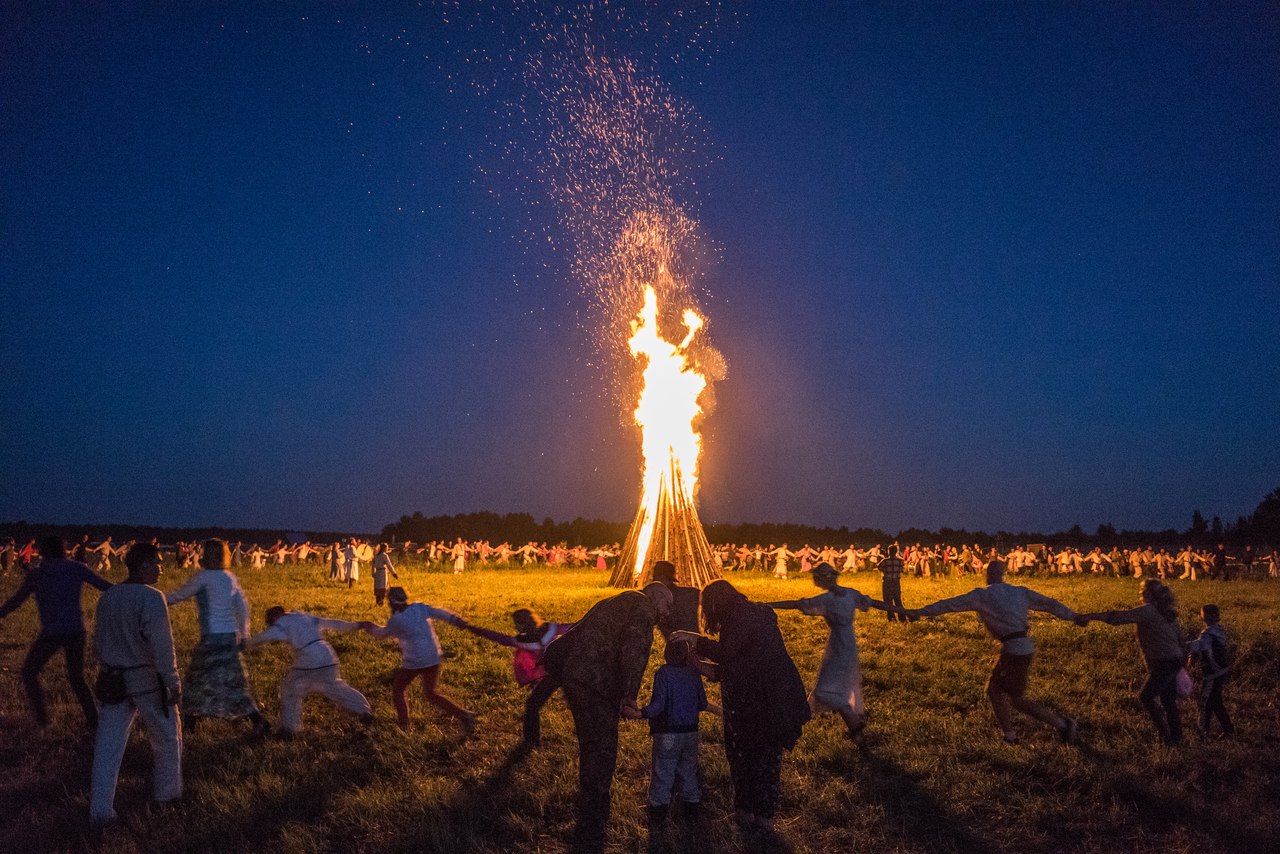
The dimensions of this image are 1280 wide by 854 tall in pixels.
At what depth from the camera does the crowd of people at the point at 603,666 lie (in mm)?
5785

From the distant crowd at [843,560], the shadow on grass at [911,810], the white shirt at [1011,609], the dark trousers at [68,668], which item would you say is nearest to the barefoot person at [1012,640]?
the white shirt at [1011,609]

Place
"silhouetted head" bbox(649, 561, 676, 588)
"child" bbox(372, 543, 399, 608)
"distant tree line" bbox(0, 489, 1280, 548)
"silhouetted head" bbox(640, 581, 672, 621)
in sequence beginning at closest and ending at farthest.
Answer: "silhouetted head" bbox(640, 581, 672, 621) < "silhouetted head" bbox(649, 561, 676, 588) < "child" bbox(372, 543, 399, 608) < "distant tree line" bbox(0, 489, 1280, 548)

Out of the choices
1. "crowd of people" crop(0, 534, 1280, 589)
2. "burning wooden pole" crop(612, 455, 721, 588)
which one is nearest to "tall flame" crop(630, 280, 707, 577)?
"burning wooden pole" crop(612, 455, 721, 588)

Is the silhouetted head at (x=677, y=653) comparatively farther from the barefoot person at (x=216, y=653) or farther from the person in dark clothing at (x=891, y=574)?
the person in dark clothing at (x=891, y=574)

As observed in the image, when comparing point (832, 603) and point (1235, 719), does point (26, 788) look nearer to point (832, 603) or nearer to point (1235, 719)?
point (832, 603)

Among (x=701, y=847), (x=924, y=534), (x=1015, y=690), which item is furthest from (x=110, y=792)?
(x=924, y=534)

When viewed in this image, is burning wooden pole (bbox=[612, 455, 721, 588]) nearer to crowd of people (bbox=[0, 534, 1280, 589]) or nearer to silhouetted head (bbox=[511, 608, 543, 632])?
crowd of people (bbox=[0, 534, 1280, 589])

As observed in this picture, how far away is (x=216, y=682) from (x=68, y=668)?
1.47 meters

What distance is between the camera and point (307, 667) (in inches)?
313

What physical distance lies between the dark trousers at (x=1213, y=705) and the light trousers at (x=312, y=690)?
26.5 feet

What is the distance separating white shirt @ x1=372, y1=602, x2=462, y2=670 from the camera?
8.16 meters

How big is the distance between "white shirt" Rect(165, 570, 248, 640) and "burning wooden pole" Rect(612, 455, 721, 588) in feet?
59.1

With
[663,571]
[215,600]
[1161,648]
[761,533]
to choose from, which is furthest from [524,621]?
[761,533]

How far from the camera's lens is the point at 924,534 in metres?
102
